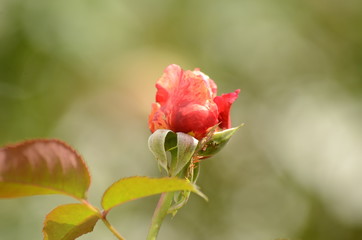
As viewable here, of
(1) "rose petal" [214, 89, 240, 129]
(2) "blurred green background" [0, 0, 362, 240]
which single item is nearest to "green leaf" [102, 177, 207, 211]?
(1) "rose petal" [214, 89, 240, 129]

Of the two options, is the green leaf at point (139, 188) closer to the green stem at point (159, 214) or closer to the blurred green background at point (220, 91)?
the green stem at point (159, 214)

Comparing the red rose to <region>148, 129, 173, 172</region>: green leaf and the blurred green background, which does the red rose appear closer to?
<region>148, 129, 173, 172</region>: green leaf

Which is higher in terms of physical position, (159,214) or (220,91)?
(220,91)

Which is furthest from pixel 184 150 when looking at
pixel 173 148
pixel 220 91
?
pixel 220 91

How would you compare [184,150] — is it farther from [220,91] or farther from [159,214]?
[220,91]

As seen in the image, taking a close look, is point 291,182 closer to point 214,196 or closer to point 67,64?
point 214,196

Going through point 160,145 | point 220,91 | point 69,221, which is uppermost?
point 220,91
